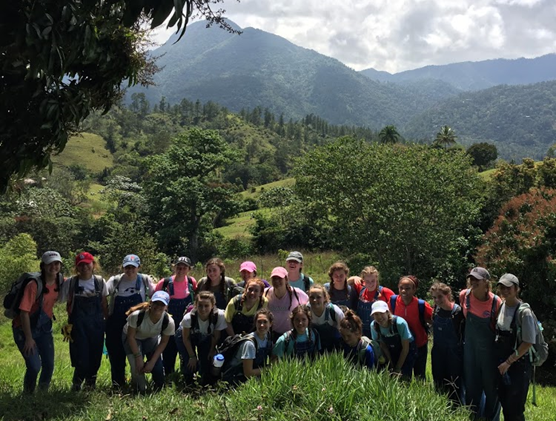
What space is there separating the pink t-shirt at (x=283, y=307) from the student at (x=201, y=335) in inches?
22.6

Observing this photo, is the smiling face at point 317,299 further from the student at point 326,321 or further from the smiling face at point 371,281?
the smiling face at point 371,281

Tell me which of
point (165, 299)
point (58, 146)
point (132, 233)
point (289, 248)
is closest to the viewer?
point (58, 146)

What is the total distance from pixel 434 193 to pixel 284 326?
13.7 m

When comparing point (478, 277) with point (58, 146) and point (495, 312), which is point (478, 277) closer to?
point (495, 312)

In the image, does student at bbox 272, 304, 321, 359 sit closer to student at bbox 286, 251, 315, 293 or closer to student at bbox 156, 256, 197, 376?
student at bbox 286, 251, 315, 293

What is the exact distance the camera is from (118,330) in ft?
16.7

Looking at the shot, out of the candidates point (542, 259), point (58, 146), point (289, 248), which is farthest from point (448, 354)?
point (289, 248)

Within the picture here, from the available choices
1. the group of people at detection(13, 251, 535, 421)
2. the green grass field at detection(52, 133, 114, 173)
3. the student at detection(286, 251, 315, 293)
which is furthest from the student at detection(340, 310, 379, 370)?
the green grass field at detection(52, 133, 114, 173)

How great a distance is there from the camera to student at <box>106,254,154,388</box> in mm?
5039

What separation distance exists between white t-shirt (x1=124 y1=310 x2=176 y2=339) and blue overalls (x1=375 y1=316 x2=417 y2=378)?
2337 mm

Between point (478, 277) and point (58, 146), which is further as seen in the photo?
point (478, 277)

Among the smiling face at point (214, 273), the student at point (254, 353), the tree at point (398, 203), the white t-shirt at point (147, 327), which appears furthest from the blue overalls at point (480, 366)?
the tree at point (398, 203)

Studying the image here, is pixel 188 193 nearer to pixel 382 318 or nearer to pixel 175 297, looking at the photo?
pixel 175 297

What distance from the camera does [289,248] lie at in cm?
2806
